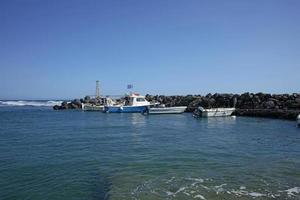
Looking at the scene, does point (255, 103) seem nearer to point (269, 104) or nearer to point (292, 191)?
point (269, 104)

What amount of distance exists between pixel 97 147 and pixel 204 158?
6972 mm

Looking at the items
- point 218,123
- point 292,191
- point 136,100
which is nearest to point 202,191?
point 292,191

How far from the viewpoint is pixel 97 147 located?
2184 cm

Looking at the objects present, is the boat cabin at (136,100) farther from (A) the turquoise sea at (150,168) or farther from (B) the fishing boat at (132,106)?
(A) the turquoise sea at (150,168)

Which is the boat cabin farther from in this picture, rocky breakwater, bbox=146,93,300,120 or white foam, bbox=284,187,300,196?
white foam, bbox=284,187,300,196

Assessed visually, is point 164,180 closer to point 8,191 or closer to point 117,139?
point 8,191

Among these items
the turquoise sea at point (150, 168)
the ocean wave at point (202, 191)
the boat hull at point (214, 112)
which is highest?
the boat hull at point (214, 112)

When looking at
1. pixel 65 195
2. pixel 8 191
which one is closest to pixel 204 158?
pixel 65 195

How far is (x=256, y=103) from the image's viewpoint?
50.7 m

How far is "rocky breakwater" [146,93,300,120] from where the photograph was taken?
A: 4369 cm

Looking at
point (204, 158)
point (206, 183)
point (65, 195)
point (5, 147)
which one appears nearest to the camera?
point (65, 195)

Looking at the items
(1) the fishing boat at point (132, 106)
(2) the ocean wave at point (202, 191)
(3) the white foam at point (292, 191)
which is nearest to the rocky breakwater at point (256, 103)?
(1) the fishing boat at point (132, 106)

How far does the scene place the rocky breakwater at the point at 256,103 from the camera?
4369 centimetres

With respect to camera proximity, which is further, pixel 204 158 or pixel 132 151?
pixel 132 151
